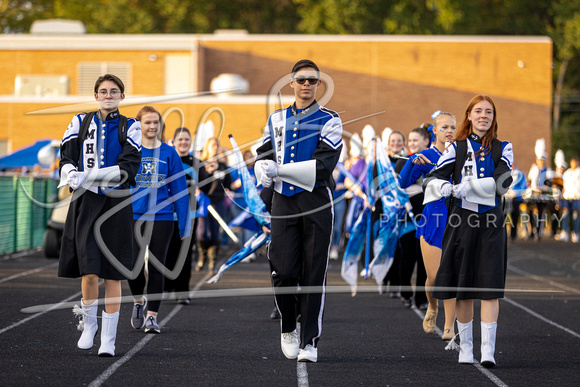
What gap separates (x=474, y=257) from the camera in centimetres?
724

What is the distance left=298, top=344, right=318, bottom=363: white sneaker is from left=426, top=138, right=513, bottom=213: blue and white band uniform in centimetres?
168

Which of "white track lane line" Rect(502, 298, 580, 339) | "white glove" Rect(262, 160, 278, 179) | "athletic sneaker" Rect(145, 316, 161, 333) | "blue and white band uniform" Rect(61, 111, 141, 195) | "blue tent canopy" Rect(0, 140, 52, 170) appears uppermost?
"blue and white band uniform" Rect(61, 111, 141, 195)

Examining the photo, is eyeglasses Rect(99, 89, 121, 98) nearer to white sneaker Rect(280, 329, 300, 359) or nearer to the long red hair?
white sneaker Rect(280, 329, 300, 359)

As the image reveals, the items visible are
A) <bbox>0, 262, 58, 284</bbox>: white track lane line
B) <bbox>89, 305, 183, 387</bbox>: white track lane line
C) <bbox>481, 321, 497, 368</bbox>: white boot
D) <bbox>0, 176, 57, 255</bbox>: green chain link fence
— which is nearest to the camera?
<bbox>89, 305, 183, 387</bbox>: white track lane line

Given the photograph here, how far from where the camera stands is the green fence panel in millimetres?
17469

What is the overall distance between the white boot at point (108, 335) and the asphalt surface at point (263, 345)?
8 cm

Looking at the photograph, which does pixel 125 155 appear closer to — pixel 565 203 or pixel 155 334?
pixel 155 334

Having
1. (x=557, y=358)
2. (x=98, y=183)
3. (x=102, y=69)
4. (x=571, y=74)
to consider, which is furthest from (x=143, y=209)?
(x=571, y=74)

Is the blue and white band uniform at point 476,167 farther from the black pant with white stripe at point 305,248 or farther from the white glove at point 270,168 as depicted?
the white glove at point 270,168

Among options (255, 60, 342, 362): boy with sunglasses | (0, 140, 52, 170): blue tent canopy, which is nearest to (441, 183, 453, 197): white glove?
(255, 60, 342, 362): boy with sunglasses

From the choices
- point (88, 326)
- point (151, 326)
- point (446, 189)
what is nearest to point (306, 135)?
point (446, 189)

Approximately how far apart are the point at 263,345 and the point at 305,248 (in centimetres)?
129

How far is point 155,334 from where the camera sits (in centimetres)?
866

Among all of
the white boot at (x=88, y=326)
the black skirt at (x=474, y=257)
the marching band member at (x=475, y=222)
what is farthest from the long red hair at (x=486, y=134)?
the white boot at (x=88, y=326)
